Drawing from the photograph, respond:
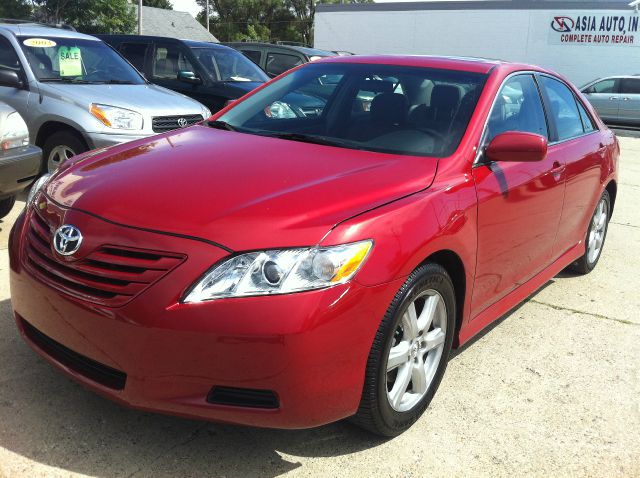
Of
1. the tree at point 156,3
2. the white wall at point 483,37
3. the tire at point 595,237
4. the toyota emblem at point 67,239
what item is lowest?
the tire at point 595,237

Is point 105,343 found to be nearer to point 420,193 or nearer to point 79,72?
point 420,193

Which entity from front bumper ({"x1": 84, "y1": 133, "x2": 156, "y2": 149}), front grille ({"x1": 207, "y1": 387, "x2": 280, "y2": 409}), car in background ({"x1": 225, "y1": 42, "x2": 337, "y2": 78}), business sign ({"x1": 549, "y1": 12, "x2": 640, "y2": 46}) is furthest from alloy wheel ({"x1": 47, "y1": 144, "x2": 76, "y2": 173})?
business sign ({"x1": 549, "y1": 12, "x2": 640, "y2": 46})

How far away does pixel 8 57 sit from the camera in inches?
269

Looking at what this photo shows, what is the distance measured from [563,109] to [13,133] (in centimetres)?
390

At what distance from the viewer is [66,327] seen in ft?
8.21

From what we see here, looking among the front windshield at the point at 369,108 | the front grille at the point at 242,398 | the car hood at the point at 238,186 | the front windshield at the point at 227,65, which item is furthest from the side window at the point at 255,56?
the front grille at the point at 242,398

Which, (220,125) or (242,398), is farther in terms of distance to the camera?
(220,125)

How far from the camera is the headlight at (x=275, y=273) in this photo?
227 centimetres

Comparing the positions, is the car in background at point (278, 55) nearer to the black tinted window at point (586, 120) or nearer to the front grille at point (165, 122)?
the front grille at point (165, 122)

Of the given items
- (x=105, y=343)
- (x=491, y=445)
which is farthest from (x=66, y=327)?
(x=491, y=445)

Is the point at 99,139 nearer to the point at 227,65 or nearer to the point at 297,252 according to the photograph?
the point at 227,65

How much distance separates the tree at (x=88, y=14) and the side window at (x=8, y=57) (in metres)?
37.0

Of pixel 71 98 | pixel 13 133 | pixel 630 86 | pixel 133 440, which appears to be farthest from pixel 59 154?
pixel 630 86

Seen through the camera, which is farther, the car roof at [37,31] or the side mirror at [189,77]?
the side mirror at [189,77]
